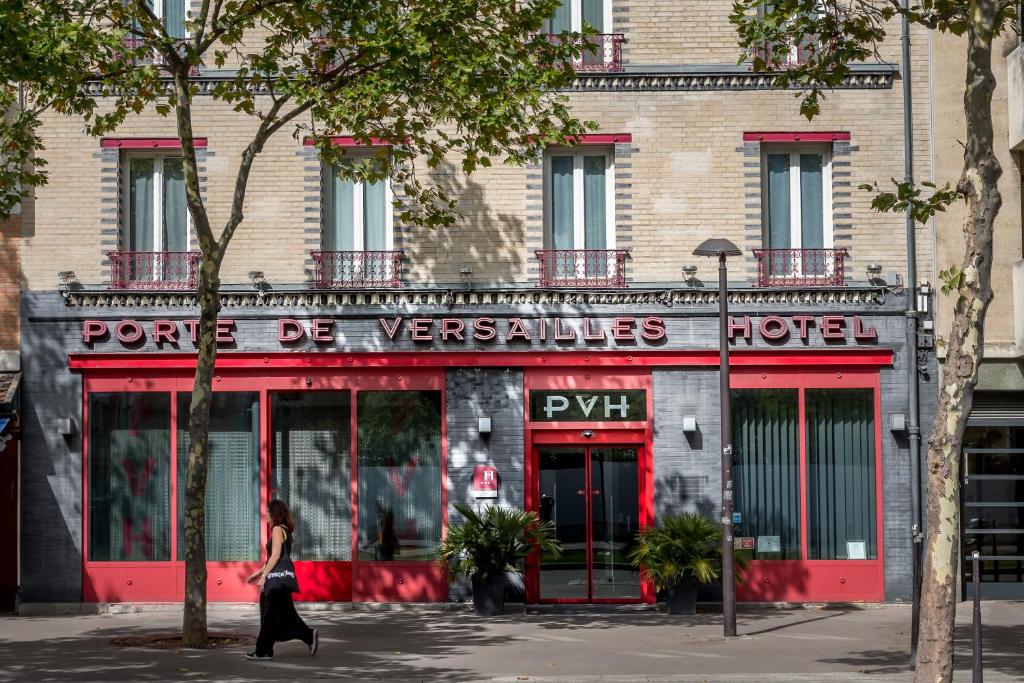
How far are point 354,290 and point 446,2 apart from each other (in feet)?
18.3

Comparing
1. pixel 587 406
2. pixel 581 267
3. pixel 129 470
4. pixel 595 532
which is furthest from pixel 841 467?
pixel 129 470

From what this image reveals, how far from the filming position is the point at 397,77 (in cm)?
1644

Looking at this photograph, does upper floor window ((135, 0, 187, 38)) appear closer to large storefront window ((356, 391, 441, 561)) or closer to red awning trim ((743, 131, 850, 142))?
large storefront window ((356, 391, 441, 561))

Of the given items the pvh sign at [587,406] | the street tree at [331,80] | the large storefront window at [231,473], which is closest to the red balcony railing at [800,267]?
the pvh sign at [587,406]

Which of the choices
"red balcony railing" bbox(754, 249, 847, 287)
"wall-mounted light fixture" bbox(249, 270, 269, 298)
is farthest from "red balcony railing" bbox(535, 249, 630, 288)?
"wall-mounted light fixture" bbox(249, 270, 269, 298)

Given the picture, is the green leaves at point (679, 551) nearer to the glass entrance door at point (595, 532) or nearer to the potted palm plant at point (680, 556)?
the potted palm plant at point (680, 556)

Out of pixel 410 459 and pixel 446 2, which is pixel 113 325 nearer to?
pixel 410 459

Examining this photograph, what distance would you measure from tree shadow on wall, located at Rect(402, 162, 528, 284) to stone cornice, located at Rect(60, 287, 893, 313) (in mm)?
292

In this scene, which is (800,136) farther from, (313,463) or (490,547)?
(313,463)

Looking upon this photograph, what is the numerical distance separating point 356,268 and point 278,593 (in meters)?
7.17

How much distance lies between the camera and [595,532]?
69.3 ft

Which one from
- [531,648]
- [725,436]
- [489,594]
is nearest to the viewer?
[531,648]

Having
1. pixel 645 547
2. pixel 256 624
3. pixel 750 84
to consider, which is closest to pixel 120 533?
pixel 256 624

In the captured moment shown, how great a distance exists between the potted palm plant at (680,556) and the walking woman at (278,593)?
19.9ft
